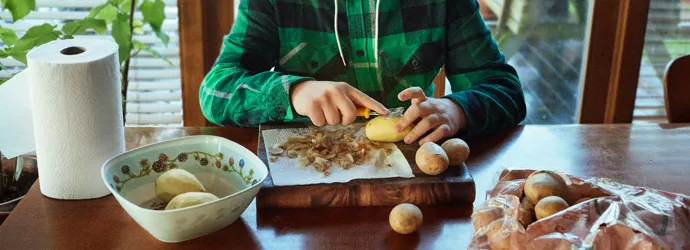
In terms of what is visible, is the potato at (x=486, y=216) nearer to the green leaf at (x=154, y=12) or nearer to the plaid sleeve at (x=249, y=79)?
the plaid sleeve at (x=249, y=79)

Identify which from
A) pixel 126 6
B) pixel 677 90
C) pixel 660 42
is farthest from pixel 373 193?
pixel 660 42

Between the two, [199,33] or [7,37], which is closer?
[7,37]

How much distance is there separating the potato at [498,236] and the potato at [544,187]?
7 cm

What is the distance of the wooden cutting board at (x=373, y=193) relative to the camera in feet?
3.36

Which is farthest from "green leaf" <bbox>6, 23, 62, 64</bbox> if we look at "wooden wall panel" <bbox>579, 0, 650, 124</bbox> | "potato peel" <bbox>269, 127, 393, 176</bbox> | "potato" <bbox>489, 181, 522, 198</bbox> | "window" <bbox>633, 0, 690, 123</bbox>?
"window" <bbox>633, 0, 690, 123</bbox>

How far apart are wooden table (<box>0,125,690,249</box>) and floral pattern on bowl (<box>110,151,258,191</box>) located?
45mm

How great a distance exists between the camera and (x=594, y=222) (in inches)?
33.0

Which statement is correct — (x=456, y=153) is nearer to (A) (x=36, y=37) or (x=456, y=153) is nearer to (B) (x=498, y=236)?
(B) (x=498, y=236)

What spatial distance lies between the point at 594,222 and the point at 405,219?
24 centimetres

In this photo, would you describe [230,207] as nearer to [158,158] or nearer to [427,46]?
[158,158]

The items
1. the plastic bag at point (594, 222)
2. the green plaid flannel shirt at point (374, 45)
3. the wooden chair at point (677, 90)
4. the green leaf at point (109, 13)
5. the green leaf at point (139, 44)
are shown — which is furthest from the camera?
the green leaf at point (139, 44)

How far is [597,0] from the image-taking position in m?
2.23

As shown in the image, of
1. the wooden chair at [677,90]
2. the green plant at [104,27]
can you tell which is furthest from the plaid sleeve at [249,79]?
the wooden chair at [677,90]

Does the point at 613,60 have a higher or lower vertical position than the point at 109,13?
lower
